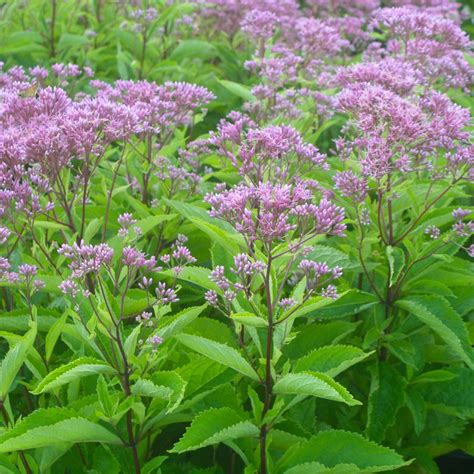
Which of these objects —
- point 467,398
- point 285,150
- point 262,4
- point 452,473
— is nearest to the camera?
point 285,150

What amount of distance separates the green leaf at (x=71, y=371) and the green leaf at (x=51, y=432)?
0.35ft

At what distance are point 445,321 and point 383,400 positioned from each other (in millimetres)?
420

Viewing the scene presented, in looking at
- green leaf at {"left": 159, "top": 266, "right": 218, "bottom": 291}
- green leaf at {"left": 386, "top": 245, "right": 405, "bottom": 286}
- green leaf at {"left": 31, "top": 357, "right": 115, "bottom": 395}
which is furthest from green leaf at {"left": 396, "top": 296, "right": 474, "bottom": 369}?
green leaf at {"left": 31, "top": 357, "right": 115, "bottom": 395}

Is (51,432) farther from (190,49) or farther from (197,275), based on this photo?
(190,49)

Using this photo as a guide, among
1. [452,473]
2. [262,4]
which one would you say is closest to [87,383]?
[452,473]

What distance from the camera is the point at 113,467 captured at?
8.46 feet

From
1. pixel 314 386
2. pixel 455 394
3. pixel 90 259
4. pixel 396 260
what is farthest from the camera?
pixel 455 394

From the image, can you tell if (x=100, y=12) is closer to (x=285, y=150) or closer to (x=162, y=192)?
(x=162, y=192)

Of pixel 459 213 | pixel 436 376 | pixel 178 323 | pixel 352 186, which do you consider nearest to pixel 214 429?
pixel 178 323

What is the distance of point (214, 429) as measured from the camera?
2445 millimetres

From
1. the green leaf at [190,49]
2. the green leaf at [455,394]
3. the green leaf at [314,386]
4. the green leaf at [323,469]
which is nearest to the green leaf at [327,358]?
the green leaf at [314,386]

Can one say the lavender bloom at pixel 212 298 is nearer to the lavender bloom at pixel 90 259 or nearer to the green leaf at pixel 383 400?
the lavender bloom at pixel 90 259

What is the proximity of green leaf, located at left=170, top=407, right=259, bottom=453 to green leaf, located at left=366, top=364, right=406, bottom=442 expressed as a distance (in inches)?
Answer: 26.5

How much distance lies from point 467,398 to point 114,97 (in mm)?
2161
